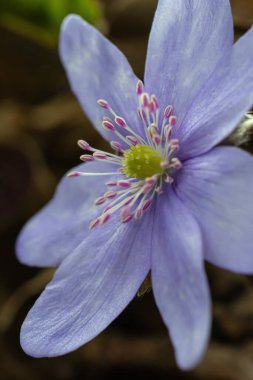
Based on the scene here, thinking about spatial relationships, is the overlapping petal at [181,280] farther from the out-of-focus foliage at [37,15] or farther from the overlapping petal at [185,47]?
the out-of-focus foliage at [37,15]

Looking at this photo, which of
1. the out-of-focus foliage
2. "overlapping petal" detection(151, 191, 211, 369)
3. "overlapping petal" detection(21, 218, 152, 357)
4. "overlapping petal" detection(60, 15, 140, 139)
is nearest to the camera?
"overlapping petal" detection(151, 191, 211, 369)

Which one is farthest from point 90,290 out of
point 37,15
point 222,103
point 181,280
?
point 37,15

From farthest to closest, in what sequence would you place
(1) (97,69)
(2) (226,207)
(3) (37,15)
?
(3) (37,15)
(1) (97,69)
(2) (226,207)

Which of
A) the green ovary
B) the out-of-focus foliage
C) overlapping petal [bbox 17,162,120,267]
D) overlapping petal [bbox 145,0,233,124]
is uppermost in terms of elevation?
the out-of-focus foliage

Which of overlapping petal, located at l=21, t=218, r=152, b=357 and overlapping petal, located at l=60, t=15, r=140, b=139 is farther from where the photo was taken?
overlapping petal, located at l=60, t=15, r=140, b=139

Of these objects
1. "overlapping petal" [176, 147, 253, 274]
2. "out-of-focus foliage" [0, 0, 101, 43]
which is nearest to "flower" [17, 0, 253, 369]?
"overlapping petal" [176, 147, 253, 274]

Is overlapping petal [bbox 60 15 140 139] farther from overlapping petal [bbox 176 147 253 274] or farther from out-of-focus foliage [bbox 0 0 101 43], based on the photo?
out-of-focus foliage [bbox 0 0 101 43]

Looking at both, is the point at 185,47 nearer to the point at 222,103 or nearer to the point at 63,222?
the point at 222,103

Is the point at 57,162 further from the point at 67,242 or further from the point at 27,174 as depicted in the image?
the point at 67,242
